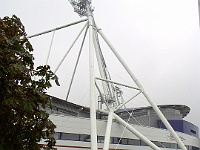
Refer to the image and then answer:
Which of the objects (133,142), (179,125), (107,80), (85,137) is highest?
(107,80)

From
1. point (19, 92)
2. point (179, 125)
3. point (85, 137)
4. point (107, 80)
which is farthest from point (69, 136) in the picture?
point (179, 125)

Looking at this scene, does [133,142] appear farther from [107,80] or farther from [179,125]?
[179,125]

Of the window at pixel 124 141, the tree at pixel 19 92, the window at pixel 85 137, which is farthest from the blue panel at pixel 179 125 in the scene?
the tree at pixel 19 92

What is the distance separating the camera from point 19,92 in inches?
231

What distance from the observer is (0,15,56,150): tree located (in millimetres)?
5824

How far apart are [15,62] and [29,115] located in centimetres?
119

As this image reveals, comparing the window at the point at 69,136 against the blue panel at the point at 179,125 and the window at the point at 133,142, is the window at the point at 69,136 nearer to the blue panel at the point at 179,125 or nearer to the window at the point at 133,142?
the window at the point at 133,142

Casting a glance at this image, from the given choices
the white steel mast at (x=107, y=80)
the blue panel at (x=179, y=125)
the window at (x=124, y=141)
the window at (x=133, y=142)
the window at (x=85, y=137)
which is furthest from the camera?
the blue panel at (x=179, y=125)

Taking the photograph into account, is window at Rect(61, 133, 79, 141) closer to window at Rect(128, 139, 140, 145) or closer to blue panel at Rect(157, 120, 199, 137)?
window at Rect(128, 139, 140, 145)

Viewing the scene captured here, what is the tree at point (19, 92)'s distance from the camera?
582 centimetres

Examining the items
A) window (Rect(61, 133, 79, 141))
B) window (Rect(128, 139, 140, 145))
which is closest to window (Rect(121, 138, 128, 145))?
window (Rect(128, 139, 140, 145))

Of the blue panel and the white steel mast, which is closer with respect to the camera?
the white steel mast

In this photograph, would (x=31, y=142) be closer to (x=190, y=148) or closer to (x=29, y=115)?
(x=29, y=115)

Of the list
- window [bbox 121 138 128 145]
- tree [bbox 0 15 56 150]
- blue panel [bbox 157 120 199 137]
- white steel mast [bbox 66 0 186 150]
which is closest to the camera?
tree [bbox 0 15 56 150]
